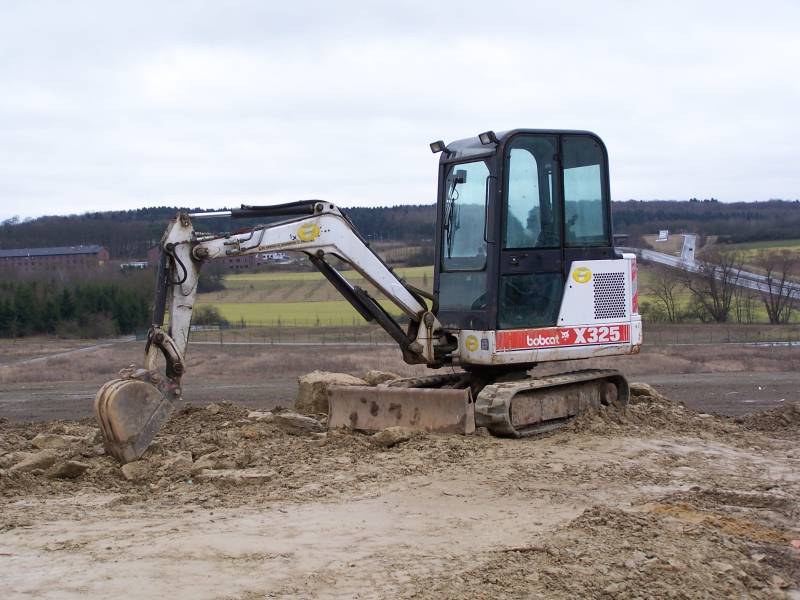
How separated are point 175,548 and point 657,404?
7994mm

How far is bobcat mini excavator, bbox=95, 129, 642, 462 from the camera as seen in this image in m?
10.2

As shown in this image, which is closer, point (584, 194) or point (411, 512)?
point (411, 512)

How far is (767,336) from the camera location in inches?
1565

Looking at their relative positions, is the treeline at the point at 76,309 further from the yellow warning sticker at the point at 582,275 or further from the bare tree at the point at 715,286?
the yellow warning sticker at the point at 582,275

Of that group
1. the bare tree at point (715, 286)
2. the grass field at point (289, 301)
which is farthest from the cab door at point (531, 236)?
the bare tree at point (715, 286)

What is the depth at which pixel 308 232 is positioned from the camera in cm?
980

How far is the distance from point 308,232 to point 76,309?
4824 cm

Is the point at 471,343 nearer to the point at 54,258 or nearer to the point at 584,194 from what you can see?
the point at 584,194

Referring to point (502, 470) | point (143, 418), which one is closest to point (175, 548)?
point (143, 418)

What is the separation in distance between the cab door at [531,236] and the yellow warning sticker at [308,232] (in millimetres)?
1947

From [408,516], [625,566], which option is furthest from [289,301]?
[625,566]

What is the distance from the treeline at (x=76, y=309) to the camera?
176 feet

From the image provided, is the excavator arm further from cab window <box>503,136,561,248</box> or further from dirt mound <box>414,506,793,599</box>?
dirt mound <box>414,506,793,599</box>

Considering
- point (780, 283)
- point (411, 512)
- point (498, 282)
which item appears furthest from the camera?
point (780, 283)
